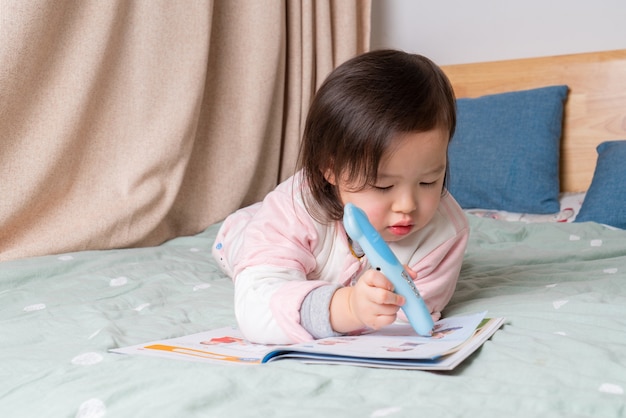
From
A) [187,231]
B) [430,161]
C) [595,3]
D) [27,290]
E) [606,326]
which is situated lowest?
[187,231]

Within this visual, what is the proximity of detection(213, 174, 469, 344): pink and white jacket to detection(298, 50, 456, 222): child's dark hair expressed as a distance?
0.30 feet

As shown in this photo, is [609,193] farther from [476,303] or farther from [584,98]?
[476,303]

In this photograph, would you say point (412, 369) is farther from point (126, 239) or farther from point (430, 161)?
point (126, 239)

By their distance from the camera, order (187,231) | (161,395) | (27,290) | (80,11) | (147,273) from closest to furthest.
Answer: (161,395)
(27,290)
(147,273)
(80,11)
(187,231)

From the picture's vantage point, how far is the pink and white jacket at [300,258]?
94cm

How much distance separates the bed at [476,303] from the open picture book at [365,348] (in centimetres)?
1

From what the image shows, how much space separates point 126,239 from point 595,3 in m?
1.48

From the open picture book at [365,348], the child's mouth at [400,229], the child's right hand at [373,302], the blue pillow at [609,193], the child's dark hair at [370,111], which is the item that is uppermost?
the child's dark hair at [370,111]

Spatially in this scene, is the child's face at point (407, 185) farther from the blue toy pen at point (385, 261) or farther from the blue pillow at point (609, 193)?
the blue pillow at point (609, 193)

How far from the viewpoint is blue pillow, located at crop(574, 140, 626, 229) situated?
1802 millimetres

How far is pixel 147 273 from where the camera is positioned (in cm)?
145

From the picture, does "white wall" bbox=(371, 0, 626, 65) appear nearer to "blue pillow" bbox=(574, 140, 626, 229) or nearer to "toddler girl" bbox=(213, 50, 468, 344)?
"blue pillow" bbox=(574, 140, 626, 229)

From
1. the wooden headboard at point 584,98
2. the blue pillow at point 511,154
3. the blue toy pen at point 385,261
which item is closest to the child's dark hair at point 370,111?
the blue toy pen at point 385,261

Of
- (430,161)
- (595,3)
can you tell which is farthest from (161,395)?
(595,3)
